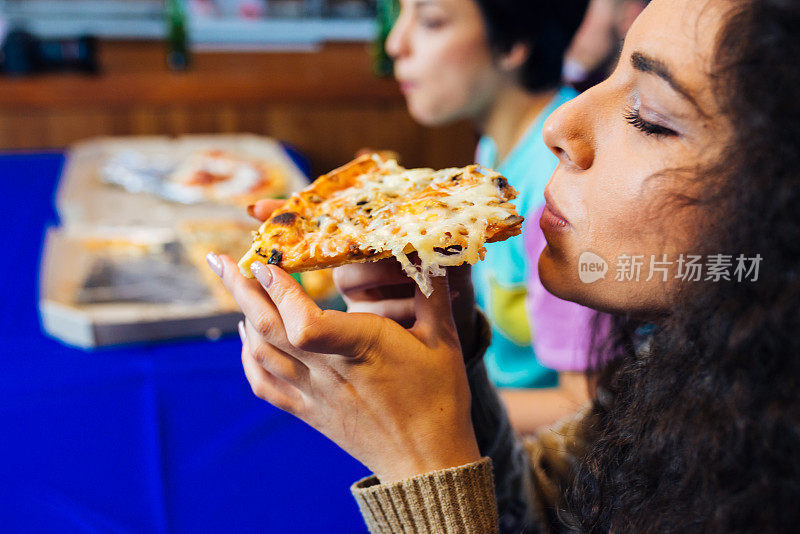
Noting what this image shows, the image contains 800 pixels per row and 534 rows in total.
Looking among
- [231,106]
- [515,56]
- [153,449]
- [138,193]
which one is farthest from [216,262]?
[231,106]

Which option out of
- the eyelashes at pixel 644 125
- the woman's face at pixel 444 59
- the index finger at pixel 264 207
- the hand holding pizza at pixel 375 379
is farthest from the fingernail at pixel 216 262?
the woman's face at pixel 444 59

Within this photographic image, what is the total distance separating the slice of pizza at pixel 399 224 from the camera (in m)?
0.83

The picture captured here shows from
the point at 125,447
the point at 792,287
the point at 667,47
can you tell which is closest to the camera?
the point at 792,287

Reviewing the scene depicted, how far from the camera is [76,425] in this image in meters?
1.31

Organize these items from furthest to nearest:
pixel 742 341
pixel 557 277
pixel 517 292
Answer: pixel 517 292, pixel 557 277, pixel 742 341

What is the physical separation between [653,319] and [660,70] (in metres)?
0.35

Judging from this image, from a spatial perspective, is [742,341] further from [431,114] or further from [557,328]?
[431,114]

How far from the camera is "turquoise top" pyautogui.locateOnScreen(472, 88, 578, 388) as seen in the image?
1773 mm

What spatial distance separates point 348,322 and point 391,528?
32cm

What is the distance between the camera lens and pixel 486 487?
90cm

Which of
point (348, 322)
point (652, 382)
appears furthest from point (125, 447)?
point (652, 382)

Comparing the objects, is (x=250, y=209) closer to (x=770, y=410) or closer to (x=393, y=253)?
(x=393, y=253)

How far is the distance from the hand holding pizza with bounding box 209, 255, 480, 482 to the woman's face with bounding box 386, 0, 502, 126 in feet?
4.22

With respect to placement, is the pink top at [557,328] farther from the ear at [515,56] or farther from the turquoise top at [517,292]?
the ear at [515,56]
